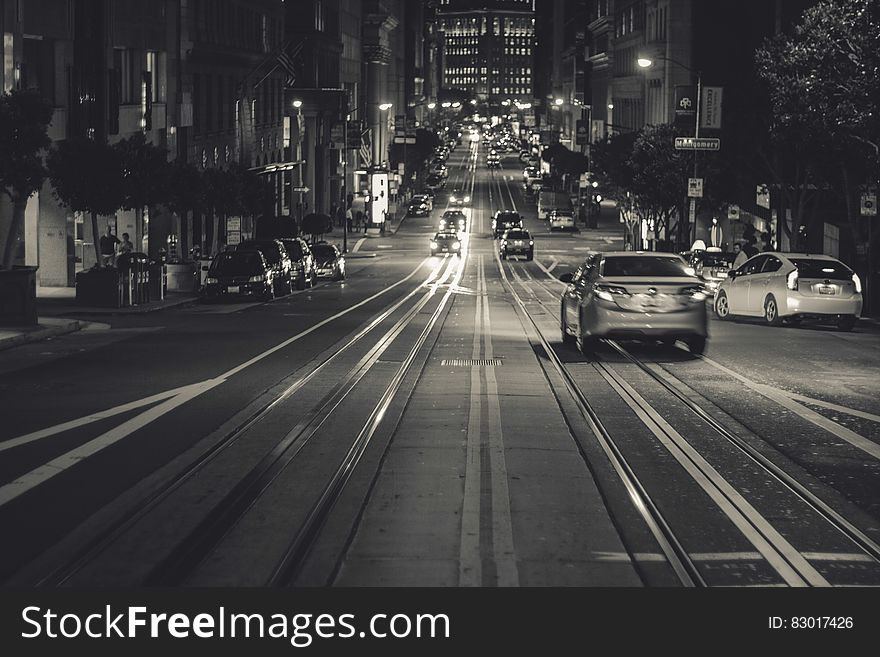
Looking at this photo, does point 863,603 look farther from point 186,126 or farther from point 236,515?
point 186,126

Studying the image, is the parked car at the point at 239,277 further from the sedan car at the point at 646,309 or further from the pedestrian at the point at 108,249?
the sedan car at the point at 646,309

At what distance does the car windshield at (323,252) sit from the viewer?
→ 58.2 meters

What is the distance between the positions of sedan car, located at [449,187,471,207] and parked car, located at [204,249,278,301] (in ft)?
378

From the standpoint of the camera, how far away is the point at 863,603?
7.81 m

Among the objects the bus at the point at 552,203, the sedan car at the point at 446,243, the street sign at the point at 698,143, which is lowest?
the sedan car at the point at 446,243

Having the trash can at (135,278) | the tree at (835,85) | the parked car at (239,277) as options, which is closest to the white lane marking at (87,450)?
the trash can at (135,278)

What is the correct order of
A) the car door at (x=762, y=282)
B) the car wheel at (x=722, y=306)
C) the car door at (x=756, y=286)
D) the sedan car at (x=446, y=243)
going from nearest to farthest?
the car door at (x=762, y=282), the car door at (x=756, y=286), the car wheel at (x=722, y=306), the sedan car at (x=446, y=243)

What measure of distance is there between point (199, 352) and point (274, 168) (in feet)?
211

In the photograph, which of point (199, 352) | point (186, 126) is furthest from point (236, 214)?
point (199, 352)

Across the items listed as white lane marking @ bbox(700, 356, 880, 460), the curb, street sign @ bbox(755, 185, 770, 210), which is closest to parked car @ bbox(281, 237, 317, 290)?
street sign @ bbox(755, 185, 770, 210)

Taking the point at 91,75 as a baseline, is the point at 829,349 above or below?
below

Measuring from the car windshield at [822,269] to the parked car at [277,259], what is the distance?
1790 cm

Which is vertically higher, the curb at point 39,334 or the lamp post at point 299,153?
the lamp post at point 299,153

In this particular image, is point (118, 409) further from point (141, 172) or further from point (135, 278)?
point (141, 172)
